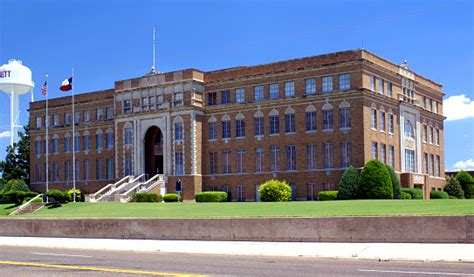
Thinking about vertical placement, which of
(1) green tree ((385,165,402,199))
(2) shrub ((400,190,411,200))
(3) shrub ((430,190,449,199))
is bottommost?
(3) shrub ((430,190,449,199))

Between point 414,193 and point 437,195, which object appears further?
point 437,195

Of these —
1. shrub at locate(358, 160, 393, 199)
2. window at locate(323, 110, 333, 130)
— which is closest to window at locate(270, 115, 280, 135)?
window at locate(323, 110, 333, 130)

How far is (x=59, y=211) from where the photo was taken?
5238 cm

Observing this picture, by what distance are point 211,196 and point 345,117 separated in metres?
13.1

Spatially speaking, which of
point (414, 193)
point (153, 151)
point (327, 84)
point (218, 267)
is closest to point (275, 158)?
point (327, 84)

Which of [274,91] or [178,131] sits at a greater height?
[274,91]

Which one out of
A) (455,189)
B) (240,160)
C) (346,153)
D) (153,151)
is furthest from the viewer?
(153,151)

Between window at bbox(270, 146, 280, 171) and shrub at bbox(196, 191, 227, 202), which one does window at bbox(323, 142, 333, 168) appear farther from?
shrub at bbox(196, 191, 227, 202)

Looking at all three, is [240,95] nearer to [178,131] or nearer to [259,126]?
[259,126]

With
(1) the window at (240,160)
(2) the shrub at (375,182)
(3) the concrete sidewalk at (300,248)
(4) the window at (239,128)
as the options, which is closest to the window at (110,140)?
(4) the window at (239,128)

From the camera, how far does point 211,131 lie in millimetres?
63750

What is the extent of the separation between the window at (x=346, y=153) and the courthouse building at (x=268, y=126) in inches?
3.2

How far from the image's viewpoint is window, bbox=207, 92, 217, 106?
208 ft

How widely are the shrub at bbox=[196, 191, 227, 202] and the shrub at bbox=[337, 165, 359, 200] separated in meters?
11.6
